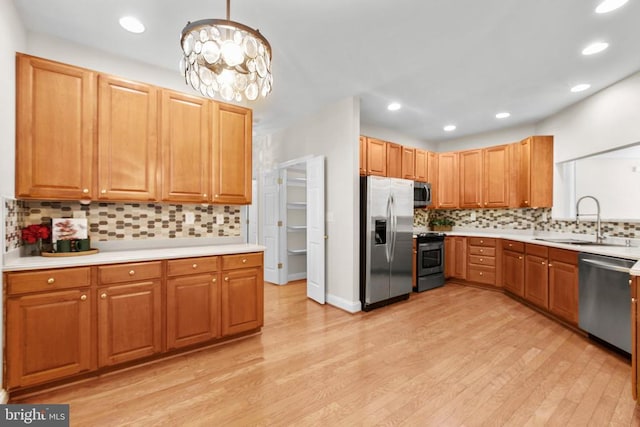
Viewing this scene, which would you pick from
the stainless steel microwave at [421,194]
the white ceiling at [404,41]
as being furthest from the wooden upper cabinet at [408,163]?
the white ceiling at [404,41]

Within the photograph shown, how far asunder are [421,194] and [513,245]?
5.01ft

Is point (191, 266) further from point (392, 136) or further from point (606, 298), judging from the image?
point (392, 136)

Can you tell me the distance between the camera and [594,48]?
2.55m

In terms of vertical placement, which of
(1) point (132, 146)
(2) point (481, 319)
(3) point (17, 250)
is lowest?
(2) point (481, 319)

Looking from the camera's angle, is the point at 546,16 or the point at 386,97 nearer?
the point at 546,16

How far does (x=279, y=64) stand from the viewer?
287cm

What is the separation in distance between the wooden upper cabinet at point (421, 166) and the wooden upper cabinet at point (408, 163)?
0.27ft

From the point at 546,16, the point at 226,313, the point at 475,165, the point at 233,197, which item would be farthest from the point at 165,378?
the point at 475,165

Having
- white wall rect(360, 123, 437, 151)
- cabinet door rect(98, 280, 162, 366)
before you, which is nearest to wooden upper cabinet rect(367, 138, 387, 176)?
white wall rect(360, 123, 437, 151)

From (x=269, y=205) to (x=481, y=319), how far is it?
3.65 metres

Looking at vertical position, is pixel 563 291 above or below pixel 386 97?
below

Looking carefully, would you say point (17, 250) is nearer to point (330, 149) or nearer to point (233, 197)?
point (233, 197)

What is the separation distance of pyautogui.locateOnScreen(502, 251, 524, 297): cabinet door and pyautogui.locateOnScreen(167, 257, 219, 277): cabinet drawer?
13.0ft

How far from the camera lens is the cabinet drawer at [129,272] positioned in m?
2.14
